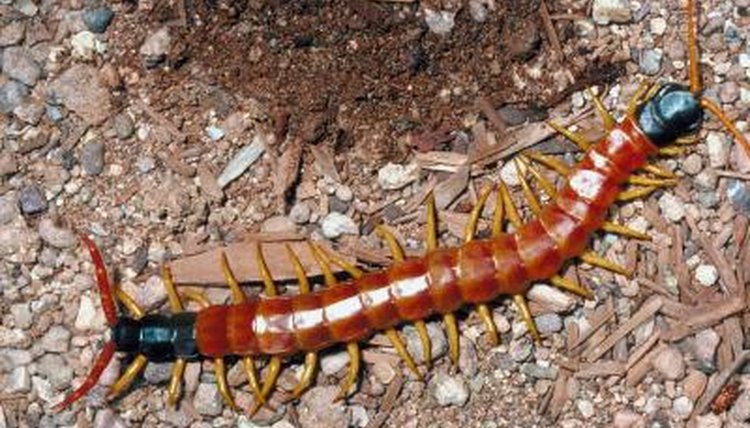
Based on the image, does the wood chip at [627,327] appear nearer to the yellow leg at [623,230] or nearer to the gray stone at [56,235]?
the yellow leg at [623,230]

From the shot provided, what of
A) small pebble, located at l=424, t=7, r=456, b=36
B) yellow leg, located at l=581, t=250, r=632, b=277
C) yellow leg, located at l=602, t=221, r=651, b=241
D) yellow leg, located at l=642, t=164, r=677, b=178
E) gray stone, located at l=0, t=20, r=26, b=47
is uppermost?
gray stone, located at l=0, t=20, r=26, b=47

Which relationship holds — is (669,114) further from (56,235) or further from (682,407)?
(56,235)

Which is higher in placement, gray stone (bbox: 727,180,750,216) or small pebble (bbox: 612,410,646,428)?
gray stone (bbox: 727,180,750,216)

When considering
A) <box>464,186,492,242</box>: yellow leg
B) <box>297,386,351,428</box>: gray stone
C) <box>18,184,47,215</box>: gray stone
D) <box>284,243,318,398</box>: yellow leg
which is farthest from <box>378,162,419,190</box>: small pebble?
<box>18,184,47,215</box>: gray stone

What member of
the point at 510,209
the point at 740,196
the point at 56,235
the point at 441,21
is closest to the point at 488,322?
the point at 510,209

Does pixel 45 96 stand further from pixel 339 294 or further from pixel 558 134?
pixel 558 134

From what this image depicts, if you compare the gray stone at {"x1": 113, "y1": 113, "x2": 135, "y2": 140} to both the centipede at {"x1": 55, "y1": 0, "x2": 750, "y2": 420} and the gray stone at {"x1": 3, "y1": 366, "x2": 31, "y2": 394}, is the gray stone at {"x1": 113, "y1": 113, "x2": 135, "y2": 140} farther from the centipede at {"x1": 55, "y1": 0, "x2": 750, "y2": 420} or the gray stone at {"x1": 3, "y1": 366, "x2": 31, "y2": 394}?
the gray stone at {"x1": 3, "y1": 366, "x2": 31, "y2": 394}
